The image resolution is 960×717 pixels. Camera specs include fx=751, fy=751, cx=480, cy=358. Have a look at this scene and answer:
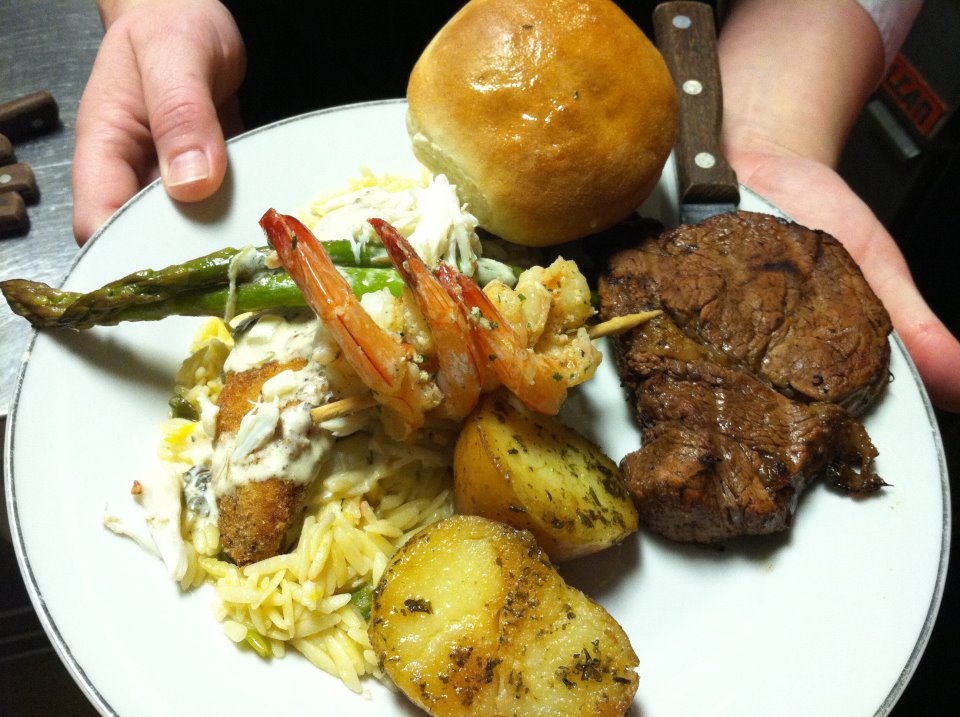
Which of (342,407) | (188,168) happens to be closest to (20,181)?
(188,168)

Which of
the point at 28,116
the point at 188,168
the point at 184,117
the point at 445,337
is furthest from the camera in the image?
the point at 28,116

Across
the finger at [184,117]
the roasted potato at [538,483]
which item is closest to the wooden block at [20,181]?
the finger at [184,117]

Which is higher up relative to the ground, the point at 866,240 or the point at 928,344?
the point at 866,240

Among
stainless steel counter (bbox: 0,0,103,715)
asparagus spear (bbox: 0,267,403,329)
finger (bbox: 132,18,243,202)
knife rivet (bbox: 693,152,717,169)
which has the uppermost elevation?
finger (bbox: 132,18,243,202)

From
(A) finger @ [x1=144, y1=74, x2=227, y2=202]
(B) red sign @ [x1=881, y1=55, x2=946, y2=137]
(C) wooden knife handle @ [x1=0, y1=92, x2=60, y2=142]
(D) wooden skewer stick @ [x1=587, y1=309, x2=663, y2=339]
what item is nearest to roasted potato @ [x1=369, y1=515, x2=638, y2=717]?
(D) wooden skewer stick @ [x1=587, y1=309, x2=663, y2=339]

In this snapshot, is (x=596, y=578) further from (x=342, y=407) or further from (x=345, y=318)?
(x=345, y=318)

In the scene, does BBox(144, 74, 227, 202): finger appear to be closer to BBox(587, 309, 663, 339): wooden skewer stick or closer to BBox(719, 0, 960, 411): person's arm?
BBox(587, 309, 663, 339): wooden skewer stick

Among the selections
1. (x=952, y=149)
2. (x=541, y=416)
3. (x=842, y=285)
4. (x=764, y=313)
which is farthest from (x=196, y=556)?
(x=952, y=149)

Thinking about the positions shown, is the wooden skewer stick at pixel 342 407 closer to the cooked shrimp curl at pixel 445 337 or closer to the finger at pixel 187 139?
the cooked shrimp curl at pixel 445 337
